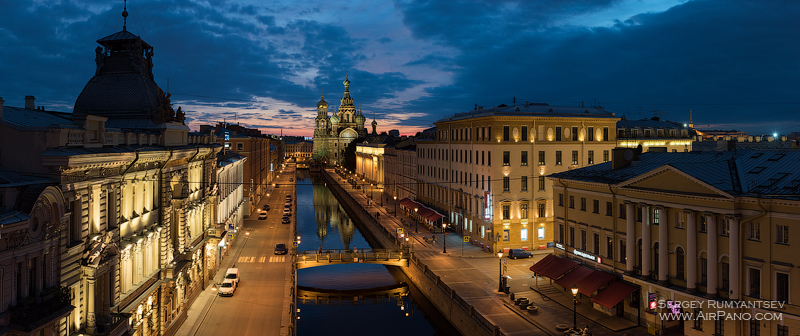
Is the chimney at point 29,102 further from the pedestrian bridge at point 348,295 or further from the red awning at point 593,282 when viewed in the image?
the red awning at point 593,282

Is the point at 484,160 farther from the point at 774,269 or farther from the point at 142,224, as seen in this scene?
the point at 142,224

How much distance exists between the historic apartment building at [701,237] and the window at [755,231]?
0.05 meters

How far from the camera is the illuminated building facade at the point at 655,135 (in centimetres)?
6756

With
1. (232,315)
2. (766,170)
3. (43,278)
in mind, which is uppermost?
(766,170)

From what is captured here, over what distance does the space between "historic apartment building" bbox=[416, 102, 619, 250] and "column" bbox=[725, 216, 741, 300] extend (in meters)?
26.3

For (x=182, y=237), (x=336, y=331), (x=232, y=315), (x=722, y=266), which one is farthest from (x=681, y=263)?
(x=182, y=237)

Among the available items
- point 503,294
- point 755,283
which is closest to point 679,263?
point 755,283

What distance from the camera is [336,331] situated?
4178 centimetres

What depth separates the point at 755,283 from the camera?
27219 mm

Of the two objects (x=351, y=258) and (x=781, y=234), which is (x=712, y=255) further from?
(x=351, y=258)

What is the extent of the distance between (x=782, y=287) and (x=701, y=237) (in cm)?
462

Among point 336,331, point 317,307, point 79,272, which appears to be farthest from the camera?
point 317,307

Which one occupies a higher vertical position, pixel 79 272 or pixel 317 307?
pixel 79 272

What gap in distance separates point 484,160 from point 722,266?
98.1 ft
